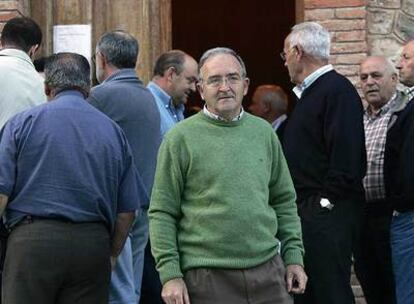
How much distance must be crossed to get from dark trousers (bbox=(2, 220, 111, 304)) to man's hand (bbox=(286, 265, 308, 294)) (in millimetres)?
900

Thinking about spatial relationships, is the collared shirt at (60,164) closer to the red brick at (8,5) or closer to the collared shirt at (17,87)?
the collared shirt at (17,87)

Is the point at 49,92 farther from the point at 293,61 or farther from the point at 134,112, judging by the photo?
the point at 293,61

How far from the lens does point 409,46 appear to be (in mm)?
7426

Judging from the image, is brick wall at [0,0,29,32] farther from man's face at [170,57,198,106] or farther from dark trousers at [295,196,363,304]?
dark trousers at [295,196,363,304]

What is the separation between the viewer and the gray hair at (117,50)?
261 inches

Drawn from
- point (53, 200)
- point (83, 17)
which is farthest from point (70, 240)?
point (83, 17)

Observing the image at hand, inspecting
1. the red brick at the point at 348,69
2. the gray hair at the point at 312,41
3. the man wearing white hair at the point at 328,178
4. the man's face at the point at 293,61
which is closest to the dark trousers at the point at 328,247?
the man wearing white hair at the point at 328,178

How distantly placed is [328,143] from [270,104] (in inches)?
130

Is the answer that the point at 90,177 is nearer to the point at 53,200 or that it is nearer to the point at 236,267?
the point at 53,200

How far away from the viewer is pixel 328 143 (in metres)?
6.56

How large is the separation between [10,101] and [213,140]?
5.17 feet

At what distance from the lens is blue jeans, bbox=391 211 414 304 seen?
7008mm

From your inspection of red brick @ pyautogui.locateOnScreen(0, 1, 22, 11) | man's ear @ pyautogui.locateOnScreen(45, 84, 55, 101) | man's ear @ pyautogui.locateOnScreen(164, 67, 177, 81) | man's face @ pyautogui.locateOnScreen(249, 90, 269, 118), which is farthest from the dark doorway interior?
man's ear @ pyautogui.locateOnScreen(45, 84, 55, 101)

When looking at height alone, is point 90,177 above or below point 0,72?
below
